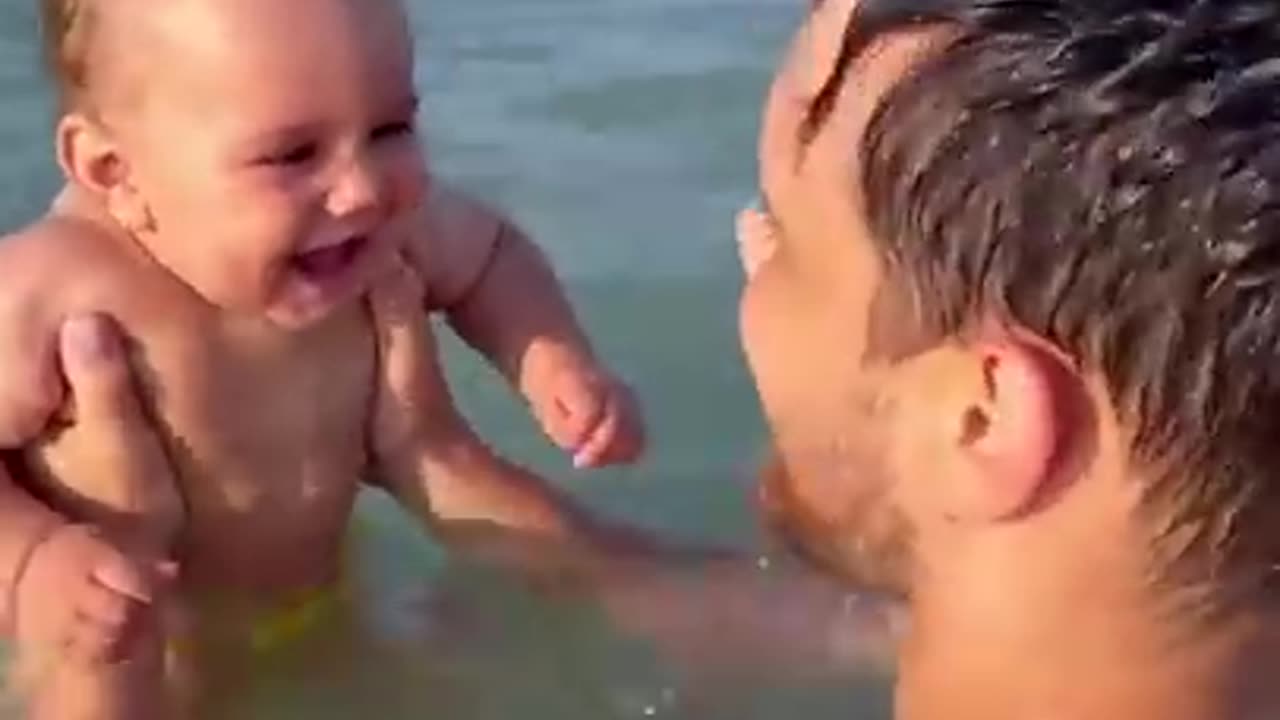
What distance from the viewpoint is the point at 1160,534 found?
4.01 feet

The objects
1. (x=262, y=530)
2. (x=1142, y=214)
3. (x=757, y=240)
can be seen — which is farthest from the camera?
(x=262, y=530)

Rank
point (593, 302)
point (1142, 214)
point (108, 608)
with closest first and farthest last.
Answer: point (1142, 214)
point (108, 608)
point (593, 302)

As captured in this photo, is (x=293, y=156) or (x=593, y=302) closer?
(x=293, y=156)

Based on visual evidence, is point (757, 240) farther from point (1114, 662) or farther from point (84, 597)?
point (84, 597)

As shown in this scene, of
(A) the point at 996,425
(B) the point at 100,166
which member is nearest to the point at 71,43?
(B) the point at 100,166

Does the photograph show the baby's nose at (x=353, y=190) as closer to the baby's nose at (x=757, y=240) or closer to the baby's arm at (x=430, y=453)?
the baby's arm at (x=430, y=453)

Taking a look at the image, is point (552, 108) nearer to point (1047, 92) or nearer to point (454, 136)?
point (454, 136)

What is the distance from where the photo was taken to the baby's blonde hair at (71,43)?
66.8 inches

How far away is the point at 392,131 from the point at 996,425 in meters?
0.61

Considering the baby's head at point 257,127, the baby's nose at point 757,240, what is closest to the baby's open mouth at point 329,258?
the baby's head at point 257,127

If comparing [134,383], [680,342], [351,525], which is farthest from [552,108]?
[134,383]

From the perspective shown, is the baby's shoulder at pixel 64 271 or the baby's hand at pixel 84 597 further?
the baby's shoulder at pixel 64 271

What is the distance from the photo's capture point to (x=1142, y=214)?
1.16m

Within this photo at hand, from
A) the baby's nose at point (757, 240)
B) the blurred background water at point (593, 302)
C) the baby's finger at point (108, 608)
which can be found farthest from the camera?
the blurred background water at point (593, 302)
